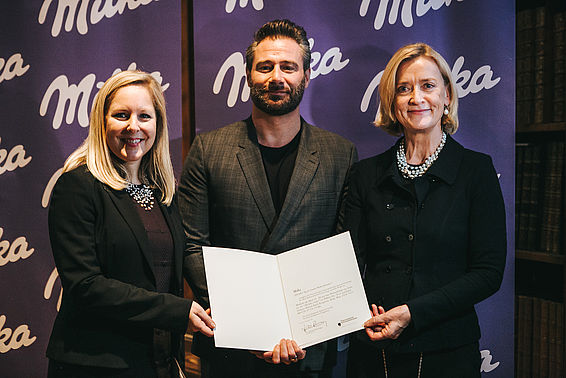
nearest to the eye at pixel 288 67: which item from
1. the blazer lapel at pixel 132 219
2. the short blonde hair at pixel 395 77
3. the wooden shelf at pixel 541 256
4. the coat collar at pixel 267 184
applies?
the coat collar at pixel 267 184

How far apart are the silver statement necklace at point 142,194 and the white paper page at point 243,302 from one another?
0.26 m

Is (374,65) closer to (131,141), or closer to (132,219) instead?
(131,141)

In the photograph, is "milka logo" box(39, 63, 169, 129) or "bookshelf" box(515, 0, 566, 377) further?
"milka logo" box(39, 63, 169, 129)

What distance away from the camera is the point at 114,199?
1673mm

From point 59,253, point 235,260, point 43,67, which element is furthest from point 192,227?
point 43,67

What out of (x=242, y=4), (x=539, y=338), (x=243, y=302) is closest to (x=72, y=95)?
(x=242, y=4)

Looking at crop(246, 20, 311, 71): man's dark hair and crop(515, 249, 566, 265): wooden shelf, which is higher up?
crop(246, 20, 311, 71): man's dark hair

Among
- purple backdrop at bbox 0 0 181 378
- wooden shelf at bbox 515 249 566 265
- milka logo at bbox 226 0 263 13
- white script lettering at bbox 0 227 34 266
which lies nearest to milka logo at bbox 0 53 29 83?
purple backdrop at bbox 0 0 181 378

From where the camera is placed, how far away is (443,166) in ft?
5.99

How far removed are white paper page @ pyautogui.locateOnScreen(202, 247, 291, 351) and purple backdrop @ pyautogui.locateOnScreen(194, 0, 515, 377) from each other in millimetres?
1139

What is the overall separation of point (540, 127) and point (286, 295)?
1.63m

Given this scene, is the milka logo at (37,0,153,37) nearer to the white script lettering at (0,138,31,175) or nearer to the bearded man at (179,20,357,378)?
the white script lettering at (0,138,31,175)

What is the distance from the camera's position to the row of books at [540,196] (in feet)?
8.33

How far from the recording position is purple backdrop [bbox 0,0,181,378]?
112 inches
